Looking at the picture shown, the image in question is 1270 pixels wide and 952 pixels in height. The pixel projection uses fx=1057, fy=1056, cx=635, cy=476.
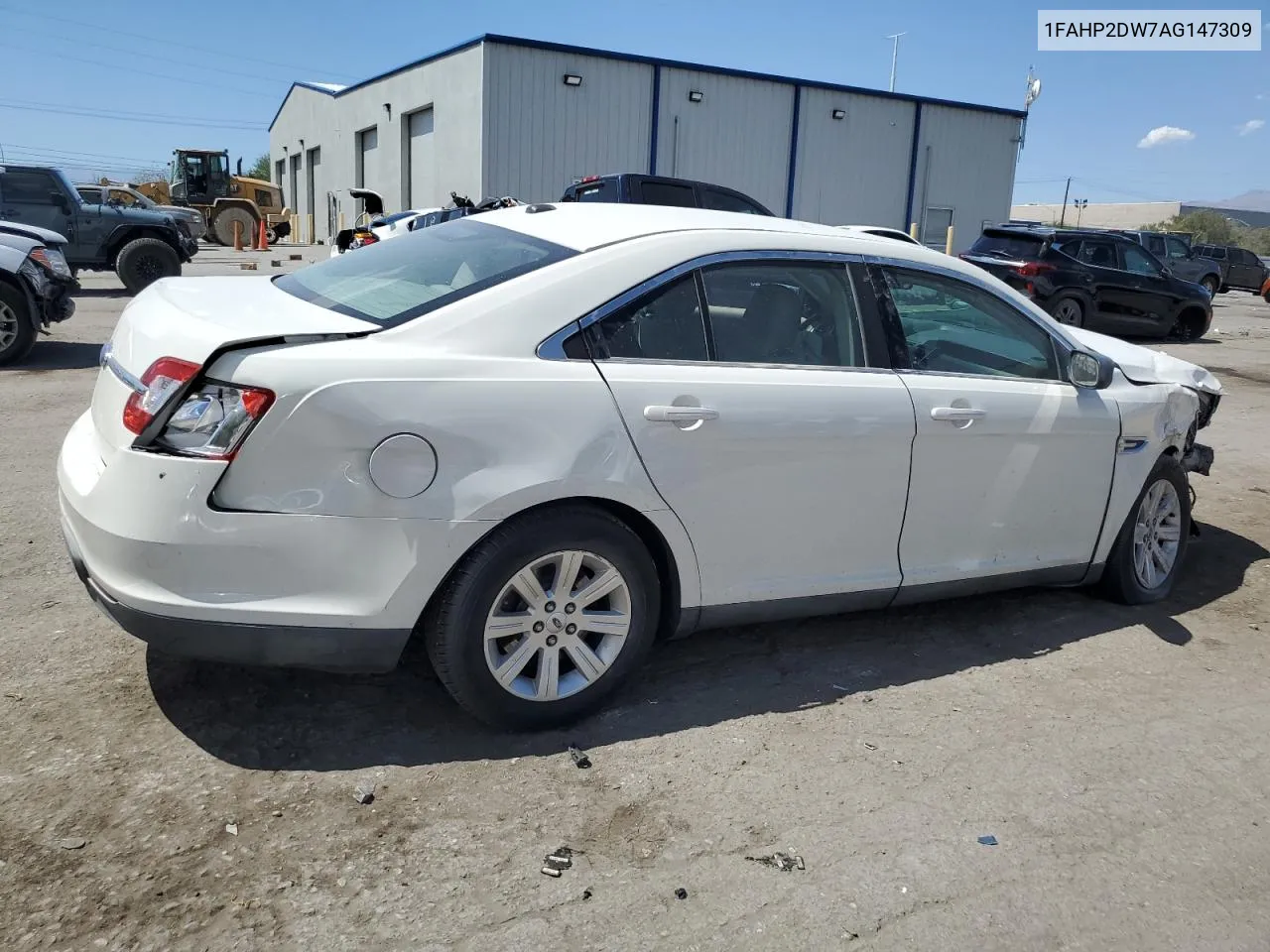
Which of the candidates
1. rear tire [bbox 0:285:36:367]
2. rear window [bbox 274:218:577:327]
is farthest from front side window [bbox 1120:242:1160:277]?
rear window [bbox 274:218:577:327]

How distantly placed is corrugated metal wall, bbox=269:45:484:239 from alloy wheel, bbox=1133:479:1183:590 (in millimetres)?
21671

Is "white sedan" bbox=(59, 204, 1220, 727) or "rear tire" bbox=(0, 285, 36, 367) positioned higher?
"white sedan" bbox=(59, 204, 1220, 727)

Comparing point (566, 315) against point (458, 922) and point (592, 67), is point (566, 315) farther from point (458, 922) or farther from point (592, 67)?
point (592, 67)

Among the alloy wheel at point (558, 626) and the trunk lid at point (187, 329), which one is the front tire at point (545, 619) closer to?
the alloy wheel at point (558, 626)

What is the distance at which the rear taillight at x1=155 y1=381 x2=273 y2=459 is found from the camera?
110 inches

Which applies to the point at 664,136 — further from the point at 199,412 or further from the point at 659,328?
the point at 199,412

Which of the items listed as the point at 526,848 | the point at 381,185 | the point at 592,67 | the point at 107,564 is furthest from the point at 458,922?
the point at 381,185

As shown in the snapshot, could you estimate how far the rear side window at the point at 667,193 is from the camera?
1302cm

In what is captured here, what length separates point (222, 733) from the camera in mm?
3195

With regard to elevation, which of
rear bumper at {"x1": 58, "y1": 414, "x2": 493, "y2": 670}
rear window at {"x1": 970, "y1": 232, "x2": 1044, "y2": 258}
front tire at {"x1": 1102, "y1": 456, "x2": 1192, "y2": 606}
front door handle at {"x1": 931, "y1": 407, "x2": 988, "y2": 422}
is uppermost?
rear window at {"x1": 970, "y1": 232, "x2": 1044, "y2": 258}

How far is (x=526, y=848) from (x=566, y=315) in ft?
5.05

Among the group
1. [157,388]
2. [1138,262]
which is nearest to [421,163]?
[1138,262]

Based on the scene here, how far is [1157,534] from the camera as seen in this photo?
486 cm

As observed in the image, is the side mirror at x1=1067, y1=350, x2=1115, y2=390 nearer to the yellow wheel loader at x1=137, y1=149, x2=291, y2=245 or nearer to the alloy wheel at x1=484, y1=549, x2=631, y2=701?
the alloy wheel at x1=484, y1=549, x2=631, y2=701
